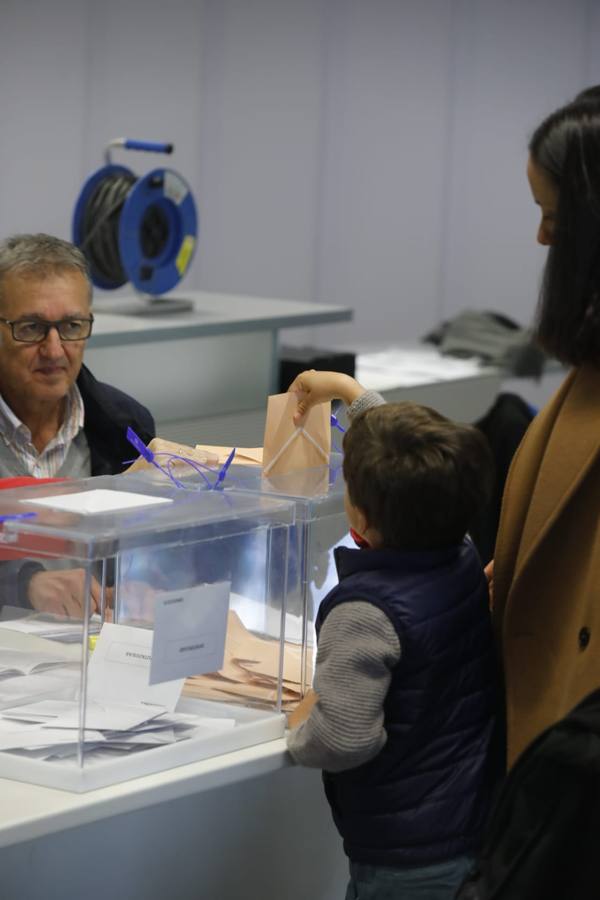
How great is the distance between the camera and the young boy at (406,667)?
61.7 inches

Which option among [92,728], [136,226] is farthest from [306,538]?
[136,226]

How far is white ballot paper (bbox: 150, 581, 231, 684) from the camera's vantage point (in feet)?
5.24

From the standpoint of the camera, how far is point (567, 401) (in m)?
1.62

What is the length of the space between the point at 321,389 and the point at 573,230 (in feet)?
1.93

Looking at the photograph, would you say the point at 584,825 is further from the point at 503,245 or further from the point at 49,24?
the point at 503,245

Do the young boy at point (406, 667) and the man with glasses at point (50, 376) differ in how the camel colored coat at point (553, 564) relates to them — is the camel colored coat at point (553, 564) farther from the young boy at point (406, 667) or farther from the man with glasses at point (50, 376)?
the man with glasses at point (50, 376)

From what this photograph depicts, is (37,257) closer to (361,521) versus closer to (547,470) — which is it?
(361,521)

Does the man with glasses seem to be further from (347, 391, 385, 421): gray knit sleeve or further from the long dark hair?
the long dark hair

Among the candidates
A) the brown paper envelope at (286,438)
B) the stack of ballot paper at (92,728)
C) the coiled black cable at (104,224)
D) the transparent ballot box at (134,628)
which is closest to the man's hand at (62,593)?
the transparent ballot box at (134,628)

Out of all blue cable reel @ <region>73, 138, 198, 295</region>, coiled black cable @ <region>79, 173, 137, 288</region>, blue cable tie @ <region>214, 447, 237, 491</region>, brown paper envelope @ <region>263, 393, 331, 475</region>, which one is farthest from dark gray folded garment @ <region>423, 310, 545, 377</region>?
blue cable tie @ <region>214, 447, 237, 491</region>

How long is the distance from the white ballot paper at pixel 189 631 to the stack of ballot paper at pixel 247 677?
7cm

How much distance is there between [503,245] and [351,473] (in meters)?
6.13

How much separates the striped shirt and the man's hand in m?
0.80

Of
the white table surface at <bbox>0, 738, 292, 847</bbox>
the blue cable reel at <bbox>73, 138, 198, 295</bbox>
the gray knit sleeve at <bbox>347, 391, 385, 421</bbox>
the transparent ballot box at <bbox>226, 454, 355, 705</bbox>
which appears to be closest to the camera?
the white table surface at <bbox>0, 738, 292, 847</bbox>
